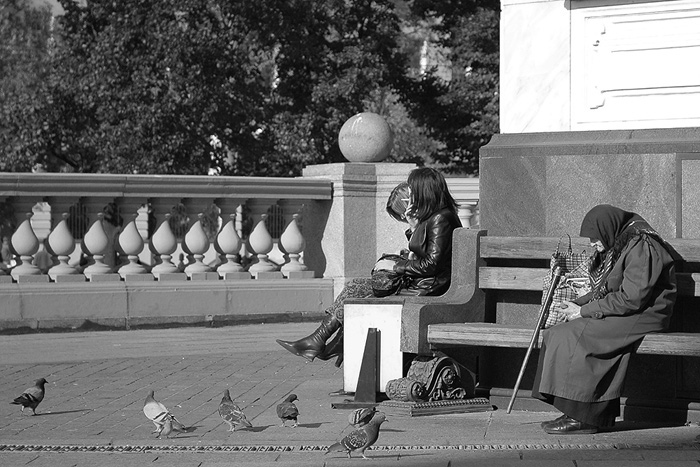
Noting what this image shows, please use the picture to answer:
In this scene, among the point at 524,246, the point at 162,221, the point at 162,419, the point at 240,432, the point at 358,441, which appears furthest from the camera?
the point at 162,221

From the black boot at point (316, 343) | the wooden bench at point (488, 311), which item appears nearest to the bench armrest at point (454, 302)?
the wooden bench at point (488, 311)

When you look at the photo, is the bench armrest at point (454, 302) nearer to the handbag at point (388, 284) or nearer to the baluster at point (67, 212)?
the handbag at point (388, 284)

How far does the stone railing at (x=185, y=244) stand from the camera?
12055mm

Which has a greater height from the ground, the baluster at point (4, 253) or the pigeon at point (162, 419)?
the baluster at point (4, 253)

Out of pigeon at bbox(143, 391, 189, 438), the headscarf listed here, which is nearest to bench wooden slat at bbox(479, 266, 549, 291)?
the headscarf

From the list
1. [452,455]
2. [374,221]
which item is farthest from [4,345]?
[452,455]

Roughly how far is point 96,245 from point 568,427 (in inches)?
260

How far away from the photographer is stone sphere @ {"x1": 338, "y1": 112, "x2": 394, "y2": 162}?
1322cm

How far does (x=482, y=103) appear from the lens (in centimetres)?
2723

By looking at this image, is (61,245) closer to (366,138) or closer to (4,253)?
(4,253)

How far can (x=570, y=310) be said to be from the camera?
7.21 metres

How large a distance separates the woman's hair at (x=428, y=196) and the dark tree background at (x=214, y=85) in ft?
49.8

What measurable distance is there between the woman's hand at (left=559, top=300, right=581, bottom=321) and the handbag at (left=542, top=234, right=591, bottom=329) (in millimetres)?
38

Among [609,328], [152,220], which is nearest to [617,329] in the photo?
[609,328]
